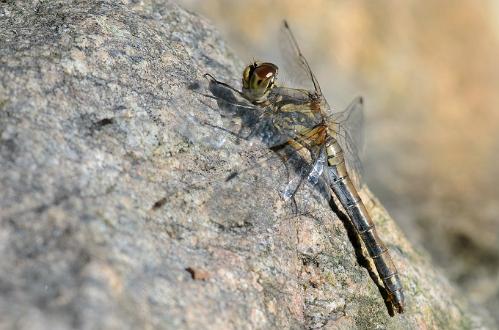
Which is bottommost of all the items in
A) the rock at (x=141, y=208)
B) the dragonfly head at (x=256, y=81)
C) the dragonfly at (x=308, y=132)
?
the rock at (x=141, y=208)

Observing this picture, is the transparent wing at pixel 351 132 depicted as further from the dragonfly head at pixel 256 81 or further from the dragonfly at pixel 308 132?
the dragonfly head at pixel 256 81

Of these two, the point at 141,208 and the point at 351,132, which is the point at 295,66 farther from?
the point at 141,208

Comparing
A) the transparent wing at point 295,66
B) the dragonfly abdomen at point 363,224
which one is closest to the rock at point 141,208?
the dragonfly abdomen at point 363,224

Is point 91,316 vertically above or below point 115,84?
below

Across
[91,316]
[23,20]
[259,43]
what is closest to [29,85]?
[23,20]

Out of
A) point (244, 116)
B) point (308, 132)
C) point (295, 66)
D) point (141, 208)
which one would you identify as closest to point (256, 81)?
point (244, 116)

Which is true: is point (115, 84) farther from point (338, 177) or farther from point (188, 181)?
point (338, 177)

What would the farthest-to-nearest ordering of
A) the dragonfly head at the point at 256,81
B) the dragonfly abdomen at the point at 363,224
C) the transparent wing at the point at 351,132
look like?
the transparent wing at the point at 351,132
the dragonfly head at the point at 256,81
the dragonfly abdomen at the point at 363,224
